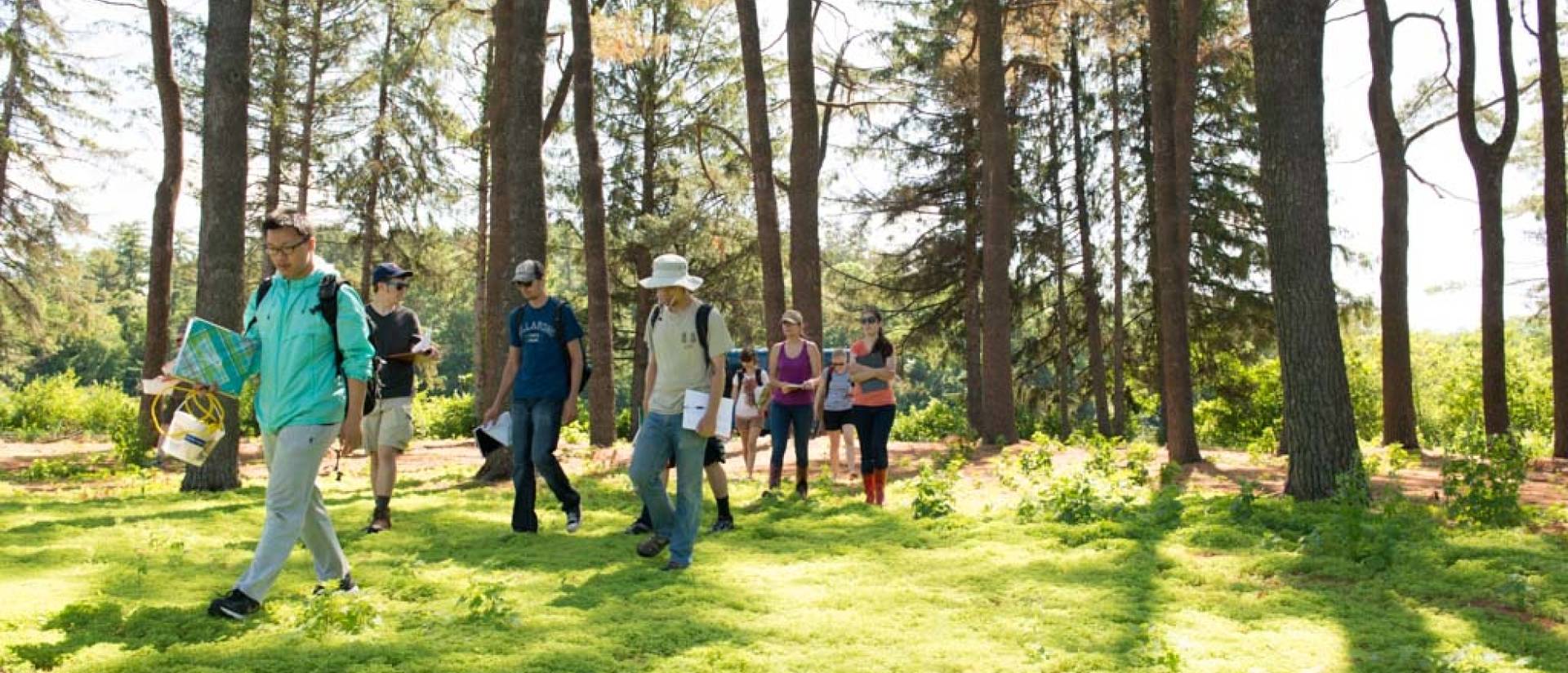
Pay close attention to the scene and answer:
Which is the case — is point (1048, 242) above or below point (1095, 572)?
above

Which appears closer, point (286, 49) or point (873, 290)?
point (286, 49)

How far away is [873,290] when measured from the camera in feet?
99.3

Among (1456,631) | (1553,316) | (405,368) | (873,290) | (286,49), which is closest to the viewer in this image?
(1456,631)

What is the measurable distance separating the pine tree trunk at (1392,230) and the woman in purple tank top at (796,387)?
1040cm

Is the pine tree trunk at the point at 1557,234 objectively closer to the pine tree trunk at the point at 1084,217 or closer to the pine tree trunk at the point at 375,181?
the pine tree trunk at the point at 1084,217

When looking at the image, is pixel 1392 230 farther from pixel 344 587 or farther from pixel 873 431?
pixel 344 587

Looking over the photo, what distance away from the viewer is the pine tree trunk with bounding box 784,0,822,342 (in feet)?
53.4

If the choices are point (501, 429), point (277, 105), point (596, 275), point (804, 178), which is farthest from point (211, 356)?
point (277, 105)

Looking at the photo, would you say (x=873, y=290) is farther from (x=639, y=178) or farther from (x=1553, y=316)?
(x=1553, y=316)

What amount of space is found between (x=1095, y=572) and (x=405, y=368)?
16.8 feet

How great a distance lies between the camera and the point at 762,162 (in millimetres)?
16906

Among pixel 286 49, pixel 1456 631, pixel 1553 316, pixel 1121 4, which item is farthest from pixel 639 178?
pixel 1456 631

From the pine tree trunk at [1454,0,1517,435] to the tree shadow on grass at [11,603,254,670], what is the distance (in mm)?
17007

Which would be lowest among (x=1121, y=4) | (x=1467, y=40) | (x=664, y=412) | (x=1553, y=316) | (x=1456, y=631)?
(x=1456, y=631)
